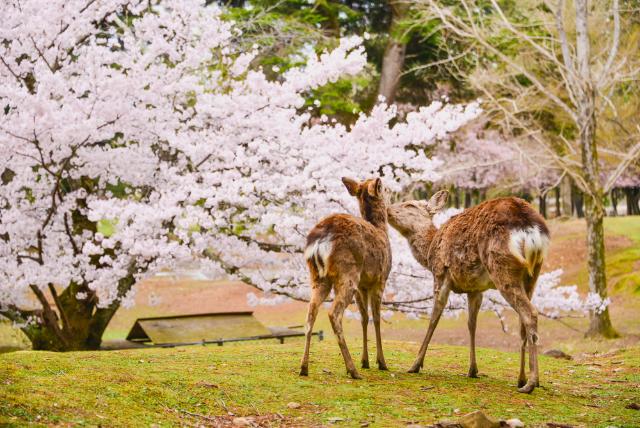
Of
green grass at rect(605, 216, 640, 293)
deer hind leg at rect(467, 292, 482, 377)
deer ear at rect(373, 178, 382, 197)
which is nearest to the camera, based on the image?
deer hind leg at rect(467, 292, 482, 377)

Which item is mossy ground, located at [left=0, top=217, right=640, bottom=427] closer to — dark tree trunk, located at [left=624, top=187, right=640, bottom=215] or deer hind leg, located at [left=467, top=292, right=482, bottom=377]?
deer hind leg, located at [left=467, top=292, right=482, bottom=377]

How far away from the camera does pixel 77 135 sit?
969 centimetres

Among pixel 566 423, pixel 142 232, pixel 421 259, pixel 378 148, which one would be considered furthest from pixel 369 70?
pixel 566 423

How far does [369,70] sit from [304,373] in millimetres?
20989

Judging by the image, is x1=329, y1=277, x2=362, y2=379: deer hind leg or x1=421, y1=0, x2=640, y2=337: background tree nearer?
x1=329, y1=277, x2=362, y2=379: deer hind leg

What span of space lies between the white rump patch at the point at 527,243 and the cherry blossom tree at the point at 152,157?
12.6ft

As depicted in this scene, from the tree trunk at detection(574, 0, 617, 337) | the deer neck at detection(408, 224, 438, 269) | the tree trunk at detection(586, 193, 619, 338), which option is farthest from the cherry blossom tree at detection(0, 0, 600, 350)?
the tree trunk at detection(586, 193, 619, 338)

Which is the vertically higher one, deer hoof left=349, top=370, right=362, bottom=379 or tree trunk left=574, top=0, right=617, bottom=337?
tree trunk left=574, top=0, right=617, bottom=337

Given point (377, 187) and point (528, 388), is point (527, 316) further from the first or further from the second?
point (377, 187)

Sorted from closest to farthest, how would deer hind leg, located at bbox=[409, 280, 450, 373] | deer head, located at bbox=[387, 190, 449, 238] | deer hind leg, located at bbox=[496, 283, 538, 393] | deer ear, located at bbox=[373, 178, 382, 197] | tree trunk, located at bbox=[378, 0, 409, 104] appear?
deer hind leg, located at bbox=[496, 283, 538, 393] → deer hind leg, located at bbox=[409, 280, 450, 373] → deer ear, located at bbox=[373, 178, 382, 197] → deer head, located at bbox=[387, 190, 449, 238] → tree trunk, located at bbox=[378, 0, 409, 104]

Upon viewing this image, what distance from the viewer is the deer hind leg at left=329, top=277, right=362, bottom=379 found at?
670 centimetres

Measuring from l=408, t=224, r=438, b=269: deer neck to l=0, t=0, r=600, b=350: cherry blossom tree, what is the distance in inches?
93.0

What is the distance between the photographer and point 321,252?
22.4ft

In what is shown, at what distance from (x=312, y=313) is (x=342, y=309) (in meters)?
0.30
